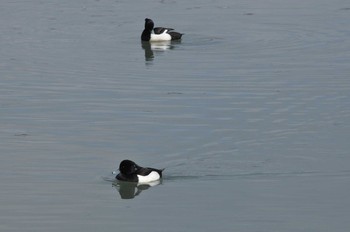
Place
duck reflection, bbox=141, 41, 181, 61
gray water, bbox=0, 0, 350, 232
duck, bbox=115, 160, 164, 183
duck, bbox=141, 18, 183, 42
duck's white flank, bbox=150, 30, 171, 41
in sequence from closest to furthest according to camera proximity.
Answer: gray water, bbox=0, 0, 350, 232 < duck, bbox=115, 160, 164, 183 < duck reflection, bbox=141, 41, 181, 61 < duck, bbox=141, 18, 183, 42 < duck's white flank, bbox=150, 30, 171, 41

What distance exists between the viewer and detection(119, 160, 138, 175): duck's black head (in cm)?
1803

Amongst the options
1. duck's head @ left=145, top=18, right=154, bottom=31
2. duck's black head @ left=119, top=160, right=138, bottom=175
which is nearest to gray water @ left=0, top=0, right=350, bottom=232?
duck's black head @ left=119, top=160, right=138, bottom=175

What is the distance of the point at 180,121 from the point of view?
2112 cm

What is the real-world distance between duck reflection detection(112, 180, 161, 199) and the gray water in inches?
1.3

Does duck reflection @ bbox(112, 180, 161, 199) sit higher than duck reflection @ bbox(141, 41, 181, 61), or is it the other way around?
duck reflection @ bbox(141, 41, 181, 61)

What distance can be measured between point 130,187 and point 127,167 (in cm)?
49

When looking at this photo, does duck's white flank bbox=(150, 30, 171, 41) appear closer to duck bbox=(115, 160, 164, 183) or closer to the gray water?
the gray water

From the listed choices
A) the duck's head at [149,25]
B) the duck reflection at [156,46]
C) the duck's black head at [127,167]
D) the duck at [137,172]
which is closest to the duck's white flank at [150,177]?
the duck at [137,172]

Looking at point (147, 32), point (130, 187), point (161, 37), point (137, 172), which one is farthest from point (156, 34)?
point (137, 172)

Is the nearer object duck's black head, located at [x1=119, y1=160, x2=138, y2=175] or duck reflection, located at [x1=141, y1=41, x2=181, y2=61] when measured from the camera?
duck's black head, located at [x1=119, y1=160, x2=138, y2=175]

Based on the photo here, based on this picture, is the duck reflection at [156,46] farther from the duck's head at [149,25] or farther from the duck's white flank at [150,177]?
the duck's white flank at [150,177]

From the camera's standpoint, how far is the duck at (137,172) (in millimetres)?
18031

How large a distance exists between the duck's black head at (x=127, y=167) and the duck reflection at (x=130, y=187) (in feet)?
0.91

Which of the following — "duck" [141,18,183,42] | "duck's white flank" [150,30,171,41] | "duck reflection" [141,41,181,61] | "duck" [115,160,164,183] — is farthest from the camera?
"duck's white flank" [150,30,171,41]
